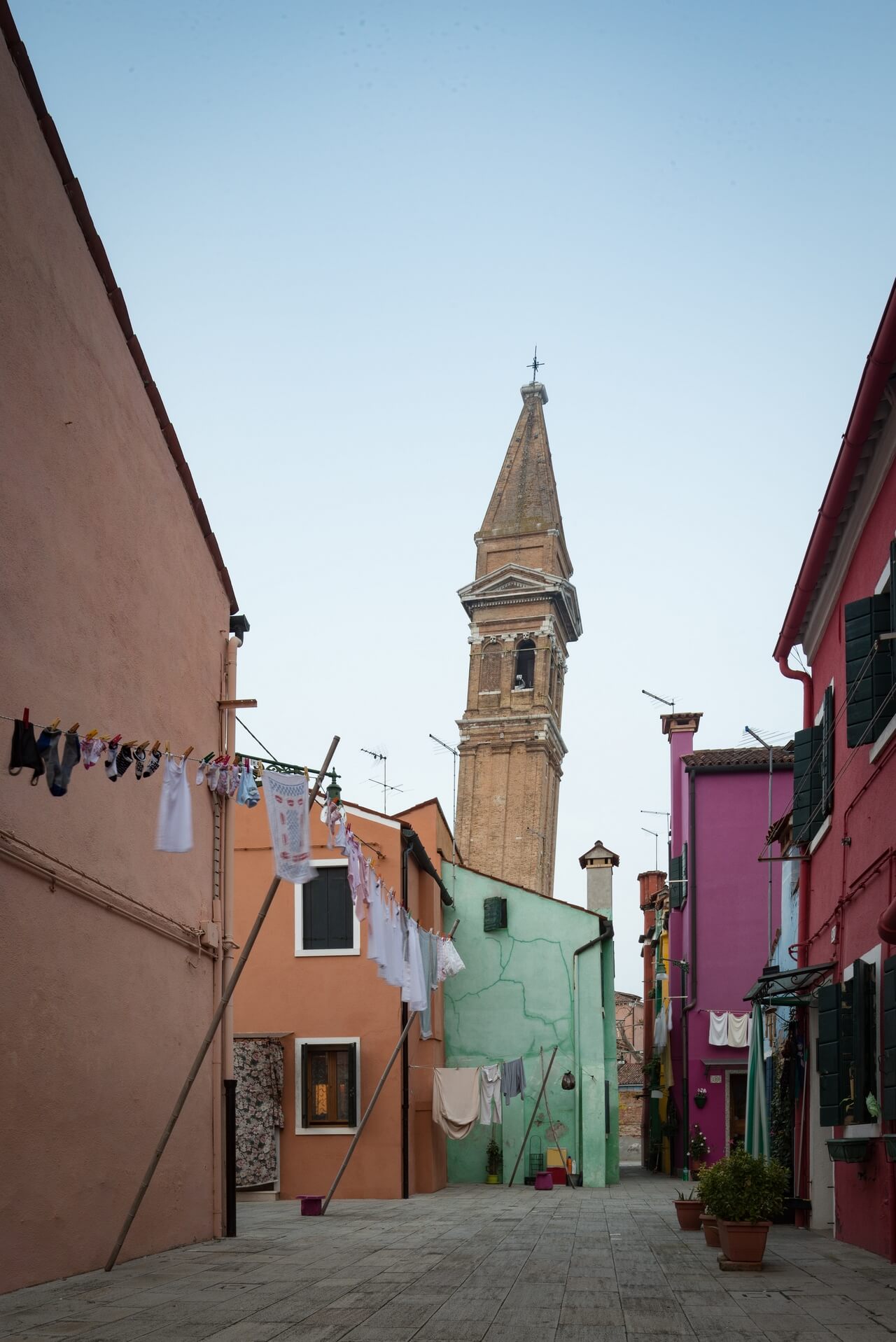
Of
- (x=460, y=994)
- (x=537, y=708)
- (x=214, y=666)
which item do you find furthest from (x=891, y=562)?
(x=537, y=708)

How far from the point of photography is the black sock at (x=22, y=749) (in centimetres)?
805

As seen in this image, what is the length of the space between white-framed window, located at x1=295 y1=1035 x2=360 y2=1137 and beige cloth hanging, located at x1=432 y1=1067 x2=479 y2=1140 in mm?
2408

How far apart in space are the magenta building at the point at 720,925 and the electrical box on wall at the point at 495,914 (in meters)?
4.03

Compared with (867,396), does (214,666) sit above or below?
below

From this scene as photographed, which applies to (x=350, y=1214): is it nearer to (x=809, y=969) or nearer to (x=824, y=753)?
(x=809, y=969)

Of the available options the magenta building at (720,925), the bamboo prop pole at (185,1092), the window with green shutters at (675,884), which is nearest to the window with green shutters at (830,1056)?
the bamboo prop pole at (185,1092)

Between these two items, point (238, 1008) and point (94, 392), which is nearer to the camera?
point (94, 392)

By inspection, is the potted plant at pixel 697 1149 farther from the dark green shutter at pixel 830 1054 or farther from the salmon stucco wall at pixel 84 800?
the dark green shutter at pixel 830 1054

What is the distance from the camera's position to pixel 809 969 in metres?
12.7

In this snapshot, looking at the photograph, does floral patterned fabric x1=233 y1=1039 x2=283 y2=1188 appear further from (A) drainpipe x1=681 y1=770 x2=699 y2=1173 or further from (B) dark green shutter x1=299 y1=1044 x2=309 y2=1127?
(A) drainpipe x1=681 y1=770 x2=699 y2=1173

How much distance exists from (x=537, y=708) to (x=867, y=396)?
143 feet

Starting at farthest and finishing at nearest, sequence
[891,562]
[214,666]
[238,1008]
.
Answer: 1. [238,1008]
2. [214,666]
3. [891,562]

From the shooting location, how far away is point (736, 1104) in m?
25.9

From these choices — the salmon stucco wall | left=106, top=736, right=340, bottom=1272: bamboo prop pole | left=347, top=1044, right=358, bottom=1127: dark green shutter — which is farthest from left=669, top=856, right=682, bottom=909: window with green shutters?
left=106, top=736, right=340, bottom=1272: bamboo prop pole
